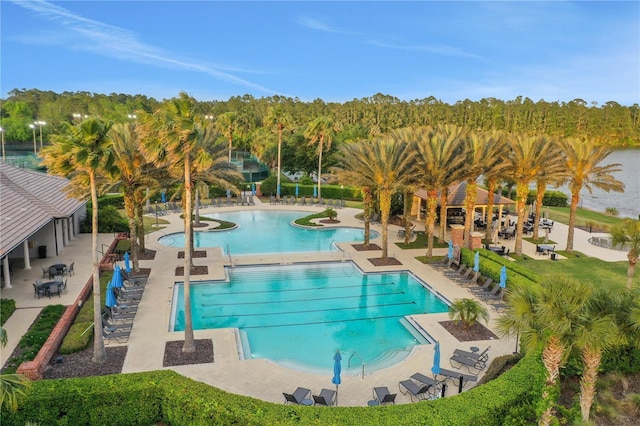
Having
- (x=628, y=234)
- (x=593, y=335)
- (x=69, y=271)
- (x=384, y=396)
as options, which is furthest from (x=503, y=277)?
(x=69, y=271)

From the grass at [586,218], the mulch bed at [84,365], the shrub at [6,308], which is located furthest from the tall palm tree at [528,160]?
the shrub at [6,308]

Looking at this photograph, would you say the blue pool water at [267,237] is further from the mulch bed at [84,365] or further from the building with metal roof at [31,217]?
the mulch bed at [84,365]

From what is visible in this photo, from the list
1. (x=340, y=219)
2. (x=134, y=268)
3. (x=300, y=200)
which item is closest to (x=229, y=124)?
(x=300, y=200)

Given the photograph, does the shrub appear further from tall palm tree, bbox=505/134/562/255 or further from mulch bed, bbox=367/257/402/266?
tall palm tree, bbox=505/134/562/255

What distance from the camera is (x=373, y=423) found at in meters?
10.2

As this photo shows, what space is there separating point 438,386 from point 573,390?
12.8 feet

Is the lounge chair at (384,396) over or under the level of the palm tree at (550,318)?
under

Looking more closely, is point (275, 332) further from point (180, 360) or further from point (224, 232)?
point (224, 232)

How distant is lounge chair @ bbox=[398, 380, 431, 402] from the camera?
13.3 m

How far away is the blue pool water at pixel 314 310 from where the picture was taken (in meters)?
17.0

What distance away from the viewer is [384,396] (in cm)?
1271

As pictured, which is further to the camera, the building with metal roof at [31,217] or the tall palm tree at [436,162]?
the tall palm tree at [436,162]

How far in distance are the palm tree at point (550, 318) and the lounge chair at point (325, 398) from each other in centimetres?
494

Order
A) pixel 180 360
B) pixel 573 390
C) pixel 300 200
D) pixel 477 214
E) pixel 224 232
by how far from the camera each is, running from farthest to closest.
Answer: pixel 300 200 < pixel 477 214 < pixel 224 232 < pixel 180 360 < pixel 573 390
